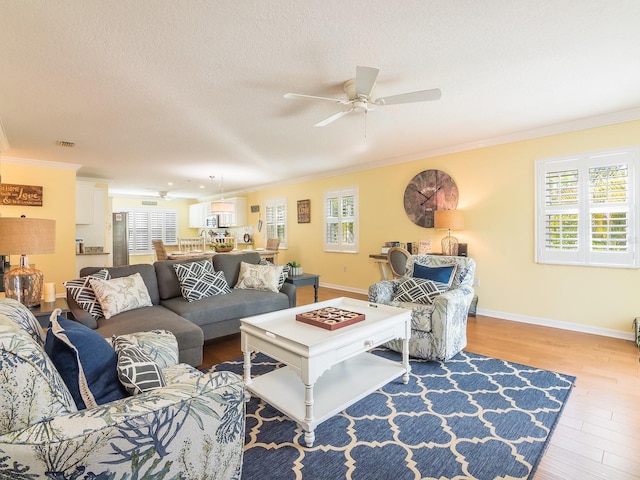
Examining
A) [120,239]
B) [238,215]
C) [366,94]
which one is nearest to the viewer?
[366,94]

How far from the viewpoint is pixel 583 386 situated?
2447 millimetres

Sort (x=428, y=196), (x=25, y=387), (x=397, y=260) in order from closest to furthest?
(x=25, y=387) < (x=397, y=260) < (x=428, y=196)

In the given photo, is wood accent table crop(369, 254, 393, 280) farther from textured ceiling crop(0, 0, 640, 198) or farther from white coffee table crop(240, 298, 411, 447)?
white coffee table crop(240, 298, 411, 447)

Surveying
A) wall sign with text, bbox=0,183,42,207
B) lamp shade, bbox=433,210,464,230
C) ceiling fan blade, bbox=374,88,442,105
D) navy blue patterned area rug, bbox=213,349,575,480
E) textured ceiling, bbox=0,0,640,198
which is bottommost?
navy blue patterned area rug, bbox=213,349,575,480

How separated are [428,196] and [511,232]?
4.20 feet

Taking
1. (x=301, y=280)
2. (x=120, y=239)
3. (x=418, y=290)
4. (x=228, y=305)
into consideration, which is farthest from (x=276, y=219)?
(x=418, y=290)

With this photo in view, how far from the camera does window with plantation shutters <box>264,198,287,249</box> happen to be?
7.89m

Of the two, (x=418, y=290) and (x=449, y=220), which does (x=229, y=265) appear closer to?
(x=418, y=290)

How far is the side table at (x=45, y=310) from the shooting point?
7.36ft

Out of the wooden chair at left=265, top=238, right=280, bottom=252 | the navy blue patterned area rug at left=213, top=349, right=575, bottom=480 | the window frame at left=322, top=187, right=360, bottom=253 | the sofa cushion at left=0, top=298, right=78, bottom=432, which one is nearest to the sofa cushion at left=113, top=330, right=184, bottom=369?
the navy blue patterned area rug at left=213, top=349, right=575, bottom=480

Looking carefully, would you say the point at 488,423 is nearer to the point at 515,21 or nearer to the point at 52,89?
the point at 515,21

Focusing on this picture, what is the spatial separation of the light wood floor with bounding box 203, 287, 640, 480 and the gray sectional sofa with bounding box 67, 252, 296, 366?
348mm

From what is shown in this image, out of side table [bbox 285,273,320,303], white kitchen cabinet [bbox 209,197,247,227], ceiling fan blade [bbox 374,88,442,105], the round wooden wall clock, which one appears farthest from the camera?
white kitchen cabinet [bbox 209,197,247,227]

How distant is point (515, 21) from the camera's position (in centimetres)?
198
